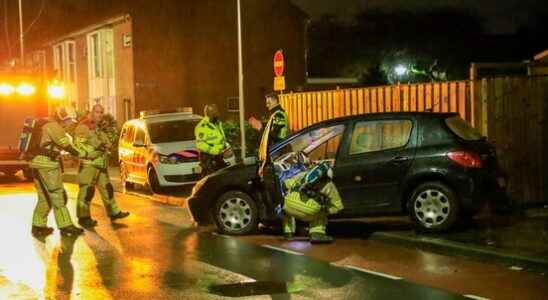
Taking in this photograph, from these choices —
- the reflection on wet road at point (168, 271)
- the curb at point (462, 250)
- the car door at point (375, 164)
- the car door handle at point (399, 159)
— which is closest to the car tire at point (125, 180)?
the reflection on wet road at point (168, 271)

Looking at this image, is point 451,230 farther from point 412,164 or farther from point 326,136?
point 326,136

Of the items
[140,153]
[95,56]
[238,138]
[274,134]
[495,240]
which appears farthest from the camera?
[95,56]

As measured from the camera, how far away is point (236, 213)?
34.6ft

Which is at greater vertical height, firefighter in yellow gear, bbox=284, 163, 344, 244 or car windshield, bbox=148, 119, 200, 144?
car windshield, bbox=148, 119, 200, 144

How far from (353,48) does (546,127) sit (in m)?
44.1

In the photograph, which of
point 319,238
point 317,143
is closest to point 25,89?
point 317,143

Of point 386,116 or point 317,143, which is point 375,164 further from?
point 317,143

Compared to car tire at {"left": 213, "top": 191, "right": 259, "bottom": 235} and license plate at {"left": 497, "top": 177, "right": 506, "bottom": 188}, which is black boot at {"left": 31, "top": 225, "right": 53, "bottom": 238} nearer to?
car tire at {"left": 213, "top": 191, "right": 259, "bottom": 235}

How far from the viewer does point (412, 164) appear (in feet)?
32.1

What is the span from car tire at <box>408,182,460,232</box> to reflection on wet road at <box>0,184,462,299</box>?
5.67ft

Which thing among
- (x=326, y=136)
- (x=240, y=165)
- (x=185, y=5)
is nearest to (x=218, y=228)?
(x=240, y=165)

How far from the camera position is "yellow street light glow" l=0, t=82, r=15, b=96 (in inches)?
829

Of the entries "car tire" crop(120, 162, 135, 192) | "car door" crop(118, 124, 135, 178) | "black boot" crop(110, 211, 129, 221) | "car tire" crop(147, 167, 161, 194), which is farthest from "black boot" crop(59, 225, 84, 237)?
"car tire" crop(120, 162, 135, 192)

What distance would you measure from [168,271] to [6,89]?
47.3ft
